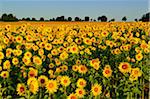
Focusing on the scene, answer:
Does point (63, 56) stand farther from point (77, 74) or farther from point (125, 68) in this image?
point (125, 68)

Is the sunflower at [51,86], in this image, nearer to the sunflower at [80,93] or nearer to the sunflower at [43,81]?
the sunflower at [43,81]

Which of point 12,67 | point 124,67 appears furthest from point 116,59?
point 12,67

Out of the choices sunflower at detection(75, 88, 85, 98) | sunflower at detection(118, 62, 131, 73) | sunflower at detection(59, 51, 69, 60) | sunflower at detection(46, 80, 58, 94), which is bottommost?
sunflower at detection(75, 88, 85, 98)

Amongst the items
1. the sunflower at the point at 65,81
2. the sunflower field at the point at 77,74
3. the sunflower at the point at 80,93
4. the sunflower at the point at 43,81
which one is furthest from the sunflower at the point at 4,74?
the sunflower at the point at 80,93

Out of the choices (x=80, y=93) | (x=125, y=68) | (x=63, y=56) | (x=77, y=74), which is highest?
(x=63, y=56)

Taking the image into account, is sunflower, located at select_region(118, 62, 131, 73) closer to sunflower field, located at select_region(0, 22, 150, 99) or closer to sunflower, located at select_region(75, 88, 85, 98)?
A: sunflower field, located at select_region(0, 22, 150, 99)

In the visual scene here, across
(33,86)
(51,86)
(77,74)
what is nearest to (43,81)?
(51,86)

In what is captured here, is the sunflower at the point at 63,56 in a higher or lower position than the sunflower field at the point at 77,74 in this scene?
higher

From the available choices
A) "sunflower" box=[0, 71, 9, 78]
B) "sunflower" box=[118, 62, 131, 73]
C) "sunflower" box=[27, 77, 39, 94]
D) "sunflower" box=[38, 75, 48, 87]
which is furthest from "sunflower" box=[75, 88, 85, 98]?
"sunflower" box=[0, 71, 9, 78]

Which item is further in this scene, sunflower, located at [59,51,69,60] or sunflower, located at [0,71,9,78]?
sunflower, located at [59,51,69,60]

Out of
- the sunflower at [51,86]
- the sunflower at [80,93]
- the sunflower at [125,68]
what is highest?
the sunflower at [125,68]

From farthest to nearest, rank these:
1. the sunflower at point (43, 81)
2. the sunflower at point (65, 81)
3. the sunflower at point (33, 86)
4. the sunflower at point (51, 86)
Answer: the sunflower at point (65, 81), the sunflower at point (43, 81), the sunflower at point (51, 86), the sunflower at point (33, 86)

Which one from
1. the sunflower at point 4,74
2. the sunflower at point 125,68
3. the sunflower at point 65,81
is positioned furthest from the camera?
the sunflower at point 4,74

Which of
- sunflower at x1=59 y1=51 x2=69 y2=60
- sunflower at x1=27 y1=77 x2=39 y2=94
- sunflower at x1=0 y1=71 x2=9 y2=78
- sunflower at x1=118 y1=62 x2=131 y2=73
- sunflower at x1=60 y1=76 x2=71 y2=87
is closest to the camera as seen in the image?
sunflower at x1=27 y1=77 x2=39 y2=94
